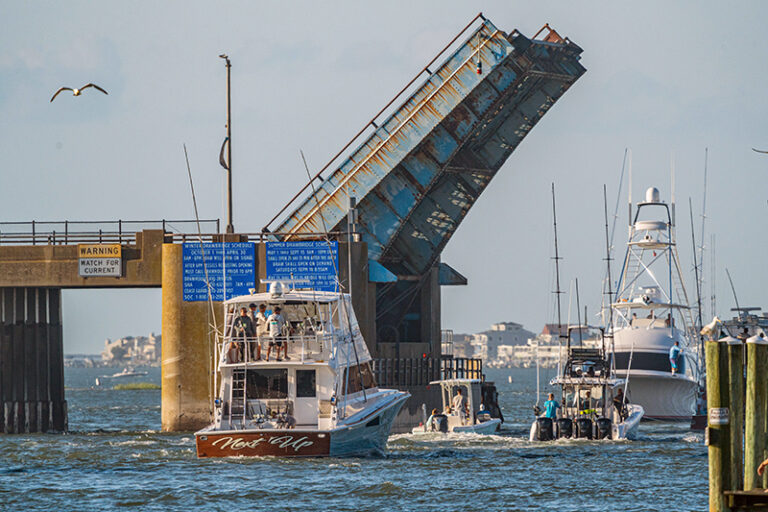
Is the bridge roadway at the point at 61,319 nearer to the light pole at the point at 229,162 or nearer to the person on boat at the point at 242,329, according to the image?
the light pole at the point at 229,162

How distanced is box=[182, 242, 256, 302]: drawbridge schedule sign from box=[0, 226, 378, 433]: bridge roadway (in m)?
0.19

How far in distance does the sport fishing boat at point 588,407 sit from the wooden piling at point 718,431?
699 inches

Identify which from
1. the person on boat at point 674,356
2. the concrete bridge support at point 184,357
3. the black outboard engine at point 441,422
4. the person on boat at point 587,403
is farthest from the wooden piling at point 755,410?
the person on boat at point 674,356

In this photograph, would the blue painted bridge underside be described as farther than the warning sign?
Yes

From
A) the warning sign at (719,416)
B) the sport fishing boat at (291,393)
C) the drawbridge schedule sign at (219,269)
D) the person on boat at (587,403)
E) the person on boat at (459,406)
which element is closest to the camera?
the warning sign at (719,416)

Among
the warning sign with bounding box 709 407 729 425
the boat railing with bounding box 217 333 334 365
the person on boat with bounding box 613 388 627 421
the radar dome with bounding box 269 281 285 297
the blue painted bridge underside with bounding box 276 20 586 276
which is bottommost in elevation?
the person on boat with bounding box 613 388 627 421

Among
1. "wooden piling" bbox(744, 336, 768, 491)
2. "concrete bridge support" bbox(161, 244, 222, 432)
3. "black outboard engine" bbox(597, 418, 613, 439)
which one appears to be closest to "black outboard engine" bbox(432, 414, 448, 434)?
"black outboard engine" bbox(597, 418, 613, 439)

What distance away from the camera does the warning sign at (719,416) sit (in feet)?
60.1

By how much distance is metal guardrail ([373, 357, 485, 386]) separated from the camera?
4438cm

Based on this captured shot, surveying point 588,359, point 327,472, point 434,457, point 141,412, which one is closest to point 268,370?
point 327,472

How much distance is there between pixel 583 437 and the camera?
36.2 m

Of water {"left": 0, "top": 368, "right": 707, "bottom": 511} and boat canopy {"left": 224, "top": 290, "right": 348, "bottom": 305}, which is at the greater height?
boat canopy {"left": 224, "top": 290, "right": 348, "bottom": 305}

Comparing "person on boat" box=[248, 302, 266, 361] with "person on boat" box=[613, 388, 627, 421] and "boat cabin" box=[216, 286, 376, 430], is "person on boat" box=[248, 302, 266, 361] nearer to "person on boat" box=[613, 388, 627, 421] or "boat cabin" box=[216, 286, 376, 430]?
"boat cabin" box=[216, 286, 376, 430]

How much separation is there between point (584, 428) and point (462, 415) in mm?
5743
